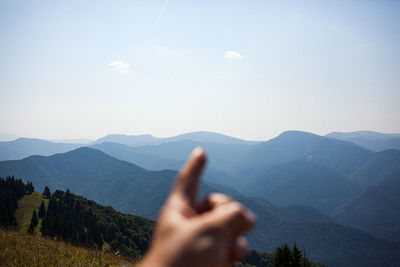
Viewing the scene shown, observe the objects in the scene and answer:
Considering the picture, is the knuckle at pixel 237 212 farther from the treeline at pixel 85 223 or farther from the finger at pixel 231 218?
the treeline at pixel 85 223

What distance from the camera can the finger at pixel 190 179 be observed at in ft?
4.13

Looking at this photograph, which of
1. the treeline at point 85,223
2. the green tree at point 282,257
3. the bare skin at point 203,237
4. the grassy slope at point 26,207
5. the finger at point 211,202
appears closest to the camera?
the bare skin at point 203,237

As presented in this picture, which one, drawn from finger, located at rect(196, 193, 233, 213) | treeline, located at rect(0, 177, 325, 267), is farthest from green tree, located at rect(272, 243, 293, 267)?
finger, located at rect(196, 193, 233, 213)

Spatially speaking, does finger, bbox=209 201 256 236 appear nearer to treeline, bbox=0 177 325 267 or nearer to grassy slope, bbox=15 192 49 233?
treeline, bbox=0 177 325 267

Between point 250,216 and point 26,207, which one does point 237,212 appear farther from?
point 26,207

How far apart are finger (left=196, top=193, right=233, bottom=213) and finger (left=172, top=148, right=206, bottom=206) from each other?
5 centimetres

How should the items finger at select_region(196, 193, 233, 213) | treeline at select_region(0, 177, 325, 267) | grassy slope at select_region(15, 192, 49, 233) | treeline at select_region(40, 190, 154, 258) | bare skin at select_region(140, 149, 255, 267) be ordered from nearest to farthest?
bare skin at select_region(140, 149, 255, 267) < finger at select_region(196, 193, 233, 213) < treeline at select_region(0, 177, 325, 267) < treeline at select_region(40, 190, 154, 258) < grassy slope at select_region(15, 192, 49, 233)

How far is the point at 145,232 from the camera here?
86000 mm

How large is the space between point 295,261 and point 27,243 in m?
35.1

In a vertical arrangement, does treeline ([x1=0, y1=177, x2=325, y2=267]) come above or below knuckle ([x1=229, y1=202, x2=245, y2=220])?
below

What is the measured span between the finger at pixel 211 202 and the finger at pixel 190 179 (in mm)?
49

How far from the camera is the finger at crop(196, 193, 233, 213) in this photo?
1.21m

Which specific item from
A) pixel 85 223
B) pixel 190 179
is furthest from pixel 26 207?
pixel 190 179

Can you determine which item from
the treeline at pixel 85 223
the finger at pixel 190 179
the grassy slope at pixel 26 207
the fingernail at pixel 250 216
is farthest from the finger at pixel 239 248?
the grassy slope at pixel 26 207
